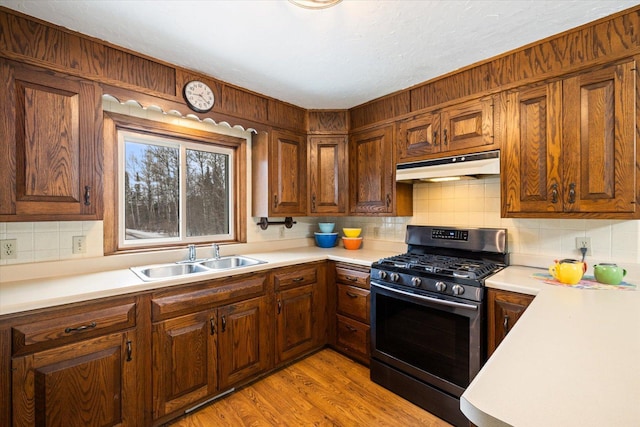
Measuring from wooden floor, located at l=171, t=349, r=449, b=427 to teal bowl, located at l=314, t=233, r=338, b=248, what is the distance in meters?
1.25

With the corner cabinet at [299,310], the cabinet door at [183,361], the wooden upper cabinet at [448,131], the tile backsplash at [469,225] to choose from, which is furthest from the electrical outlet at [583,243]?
the cabinet door at [183,361]

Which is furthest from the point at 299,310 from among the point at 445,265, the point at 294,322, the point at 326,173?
the point at 326,173

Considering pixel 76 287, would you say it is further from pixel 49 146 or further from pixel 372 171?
pixel 372 171

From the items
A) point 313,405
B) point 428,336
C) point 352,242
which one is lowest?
point 313,405

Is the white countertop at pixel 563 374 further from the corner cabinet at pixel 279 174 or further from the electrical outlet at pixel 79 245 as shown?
the electrical outlet at pixel 79 245

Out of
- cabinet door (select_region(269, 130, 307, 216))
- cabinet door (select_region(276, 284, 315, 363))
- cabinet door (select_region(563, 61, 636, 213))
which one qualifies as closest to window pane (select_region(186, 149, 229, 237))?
cabinet door (select_region(269, 130, 307, 216))

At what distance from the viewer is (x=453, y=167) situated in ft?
7.12

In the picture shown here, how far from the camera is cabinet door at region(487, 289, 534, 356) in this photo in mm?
1649

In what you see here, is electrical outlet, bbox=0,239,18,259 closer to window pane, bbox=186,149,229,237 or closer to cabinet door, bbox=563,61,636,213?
window pane, bbox=186,149,229,237

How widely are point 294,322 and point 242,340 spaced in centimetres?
49

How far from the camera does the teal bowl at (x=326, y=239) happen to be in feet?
10.5

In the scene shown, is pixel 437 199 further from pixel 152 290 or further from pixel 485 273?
pixel 152 290

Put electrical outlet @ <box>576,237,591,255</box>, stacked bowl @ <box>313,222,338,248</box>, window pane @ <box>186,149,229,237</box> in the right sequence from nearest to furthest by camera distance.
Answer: electrical outlet @ <box>576,237,591,255</box> < window pane @ <box>186,149,229,237</box> < stacked bowl @ <box>313,222,338,248</box>

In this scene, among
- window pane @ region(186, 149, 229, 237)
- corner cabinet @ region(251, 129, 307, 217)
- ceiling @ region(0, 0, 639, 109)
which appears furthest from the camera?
corner cabinet @ region(251, 129, 307, 217)
